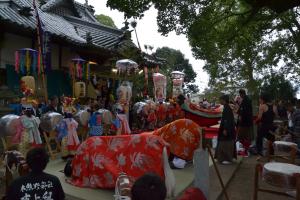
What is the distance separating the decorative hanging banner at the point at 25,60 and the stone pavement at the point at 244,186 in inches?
251

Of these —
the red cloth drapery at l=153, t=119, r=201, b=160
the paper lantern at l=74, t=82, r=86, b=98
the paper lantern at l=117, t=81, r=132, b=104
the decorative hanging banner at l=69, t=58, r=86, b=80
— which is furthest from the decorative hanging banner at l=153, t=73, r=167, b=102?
the red cloth drapery at l=153, t=119, r=201, b=160

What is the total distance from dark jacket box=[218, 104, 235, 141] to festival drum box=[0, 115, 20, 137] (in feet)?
Answer: 16.0

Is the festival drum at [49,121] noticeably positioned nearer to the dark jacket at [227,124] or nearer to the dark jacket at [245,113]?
the dark jacket at [227,124]

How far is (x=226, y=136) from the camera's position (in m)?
8.16

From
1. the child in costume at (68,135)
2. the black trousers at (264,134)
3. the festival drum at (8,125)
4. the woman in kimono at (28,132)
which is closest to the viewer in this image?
the festival drum at (8,125)

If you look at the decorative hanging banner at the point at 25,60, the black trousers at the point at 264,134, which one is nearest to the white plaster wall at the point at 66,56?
the decorative hanging banner at the point at 25,60

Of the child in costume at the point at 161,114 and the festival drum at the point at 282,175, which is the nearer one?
the festival drum at the point at 282,175

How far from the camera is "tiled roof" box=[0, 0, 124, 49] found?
393 inches

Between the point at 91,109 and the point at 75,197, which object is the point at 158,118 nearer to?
the point at 91,109

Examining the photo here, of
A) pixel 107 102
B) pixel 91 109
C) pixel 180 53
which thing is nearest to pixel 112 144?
pixel 91 109

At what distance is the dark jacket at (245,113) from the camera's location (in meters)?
9.42

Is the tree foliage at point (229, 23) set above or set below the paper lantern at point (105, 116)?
above

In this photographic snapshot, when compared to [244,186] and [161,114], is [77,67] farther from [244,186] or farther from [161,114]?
[244,186]

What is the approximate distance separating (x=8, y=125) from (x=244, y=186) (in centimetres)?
522
